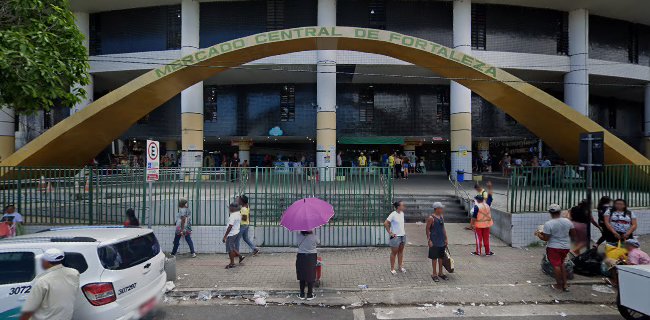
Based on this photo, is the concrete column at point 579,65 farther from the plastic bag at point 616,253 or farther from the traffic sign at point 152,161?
the traffic sign at point 152,161

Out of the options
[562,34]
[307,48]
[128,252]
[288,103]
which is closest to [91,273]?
[128,252]

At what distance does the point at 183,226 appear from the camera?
324 inches

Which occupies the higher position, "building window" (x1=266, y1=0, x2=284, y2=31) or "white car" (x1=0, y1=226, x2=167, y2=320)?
"building window" (x1=266, y1=0, x2=284, y2=31)

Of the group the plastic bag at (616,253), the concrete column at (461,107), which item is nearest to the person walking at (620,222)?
the plastic bag at (616,253)

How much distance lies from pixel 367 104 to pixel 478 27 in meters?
7.59

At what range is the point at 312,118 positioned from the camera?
21.1 metres

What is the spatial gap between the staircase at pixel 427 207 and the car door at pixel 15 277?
32.2ft

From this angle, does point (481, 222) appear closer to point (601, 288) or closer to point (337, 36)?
point (601, 288)

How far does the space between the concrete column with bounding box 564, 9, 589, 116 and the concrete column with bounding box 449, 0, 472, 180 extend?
5942mm

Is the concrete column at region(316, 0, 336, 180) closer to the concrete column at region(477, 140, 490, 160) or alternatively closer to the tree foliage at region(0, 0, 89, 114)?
the tree foliage at region(0, 0, 89, 114)

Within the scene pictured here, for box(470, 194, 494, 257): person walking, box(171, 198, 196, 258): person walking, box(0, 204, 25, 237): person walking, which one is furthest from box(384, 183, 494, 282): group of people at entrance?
box(0, 204, 25, 237): person walking

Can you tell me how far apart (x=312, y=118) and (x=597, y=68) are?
54.8 ft

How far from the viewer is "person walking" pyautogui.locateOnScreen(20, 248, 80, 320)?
3391mm

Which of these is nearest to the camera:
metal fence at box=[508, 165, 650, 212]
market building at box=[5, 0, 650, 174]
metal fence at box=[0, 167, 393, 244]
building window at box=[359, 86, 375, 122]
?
metal fence at box=[0, 167, 393, 244]
